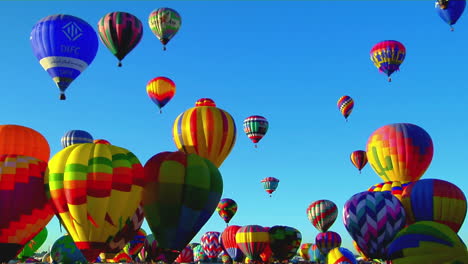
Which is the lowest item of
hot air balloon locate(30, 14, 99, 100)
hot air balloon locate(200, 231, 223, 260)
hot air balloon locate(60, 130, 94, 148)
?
hot air balloon locate(200, 231, 223, 260)

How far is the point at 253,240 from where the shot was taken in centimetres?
3838

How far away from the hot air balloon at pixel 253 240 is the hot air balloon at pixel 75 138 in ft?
40.0

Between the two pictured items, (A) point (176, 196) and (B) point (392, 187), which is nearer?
(A) point (176, 196)

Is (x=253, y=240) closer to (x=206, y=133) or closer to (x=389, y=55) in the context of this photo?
(x=206, y=133)

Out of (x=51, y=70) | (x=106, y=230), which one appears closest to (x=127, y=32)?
(x=51, y=70)

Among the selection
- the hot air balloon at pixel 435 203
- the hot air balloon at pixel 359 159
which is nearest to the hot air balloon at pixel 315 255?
the hot air balloon at pixel 359 159

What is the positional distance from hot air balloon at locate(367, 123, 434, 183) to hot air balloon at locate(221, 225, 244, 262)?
1334 centimetres

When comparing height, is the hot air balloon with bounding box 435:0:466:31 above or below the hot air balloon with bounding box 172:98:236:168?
above

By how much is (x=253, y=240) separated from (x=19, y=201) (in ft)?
63.5

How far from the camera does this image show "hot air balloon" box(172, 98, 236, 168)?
1180 inches

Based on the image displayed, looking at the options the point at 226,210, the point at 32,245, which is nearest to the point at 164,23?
the point at 32,245

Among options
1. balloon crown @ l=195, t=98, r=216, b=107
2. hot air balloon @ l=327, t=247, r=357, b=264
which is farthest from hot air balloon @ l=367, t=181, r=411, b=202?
balloon crown @ l=195, t=98, r=216, b=107

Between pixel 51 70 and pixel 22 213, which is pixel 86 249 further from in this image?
pixel 51 70

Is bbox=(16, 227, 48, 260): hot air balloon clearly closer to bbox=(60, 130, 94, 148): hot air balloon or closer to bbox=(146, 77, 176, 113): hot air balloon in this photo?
bbox=(60, 130, 94, 148): hot air balloon
